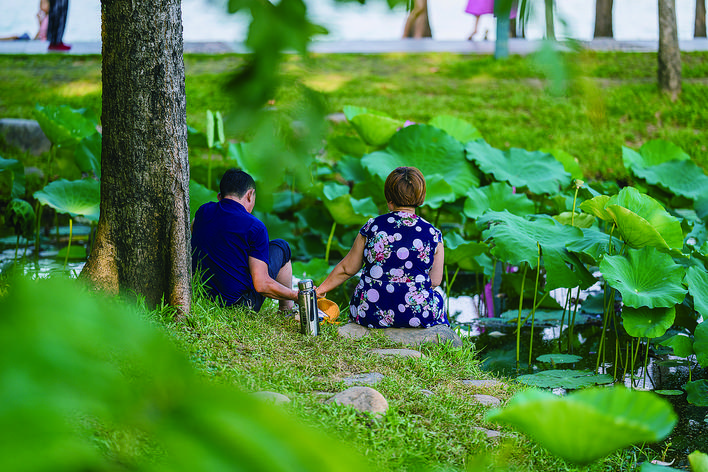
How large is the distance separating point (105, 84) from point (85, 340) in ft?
8.14

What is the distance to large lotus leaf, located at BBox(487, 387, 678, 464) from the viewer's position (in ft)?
2.42

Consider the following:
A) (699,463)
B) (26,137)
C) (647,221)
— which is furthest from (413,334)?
(26,137)

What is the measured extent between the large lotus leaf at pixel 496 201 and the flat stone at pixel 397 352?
68.4 inches

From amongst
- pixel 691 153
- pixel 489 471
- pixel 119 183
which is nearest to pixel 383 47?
pixel 691 153

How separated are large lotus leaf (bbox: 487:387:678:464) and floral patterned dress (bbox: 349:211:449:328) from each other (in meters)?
2.26

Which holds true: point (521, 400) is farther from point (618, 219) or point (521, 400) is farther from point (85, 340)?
point (618, 219)

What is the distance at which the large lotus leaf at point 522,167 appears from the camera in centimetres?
505

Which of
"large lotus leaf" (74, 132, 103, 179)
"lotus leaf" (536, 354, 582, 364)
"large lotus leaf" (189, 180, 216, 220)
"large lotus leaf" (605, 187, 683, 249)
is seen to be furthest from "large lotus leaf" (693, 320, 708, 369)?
"large lotus leaf" (74, 132, 103, 179)

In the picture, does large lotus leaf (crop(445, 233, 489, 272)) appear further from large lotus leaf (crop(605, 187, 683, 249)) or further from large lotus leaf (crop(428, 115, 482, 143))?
large lotus leaf (crop(428, 115, 482, 143))

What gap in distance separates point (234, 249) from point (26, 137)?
4938 millimetres

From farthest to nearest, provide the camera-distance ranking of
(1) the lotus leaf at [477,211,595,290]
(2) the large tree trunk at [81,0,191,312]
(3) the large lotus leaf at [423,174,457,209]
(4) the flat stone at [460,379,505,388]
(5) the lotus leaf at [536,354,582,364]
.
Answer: (3) the large lotus leaf at [423,174,457,209]
(5) the lotus leaf at [536,354,582,364]
(1) the lotus leaf at [477,211,595,290]
(4) the flat stone at [460,379,505,388]
(2) the large tree trunk at [81,0,191,312]

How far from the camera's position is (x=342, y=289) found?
497 cm

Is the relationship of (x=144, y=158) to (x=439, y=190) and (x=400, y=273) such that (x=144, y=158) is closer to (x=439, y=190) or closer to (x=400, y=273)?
(x=400, y=273)

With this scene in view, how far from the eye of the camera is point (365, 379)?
264 cm
